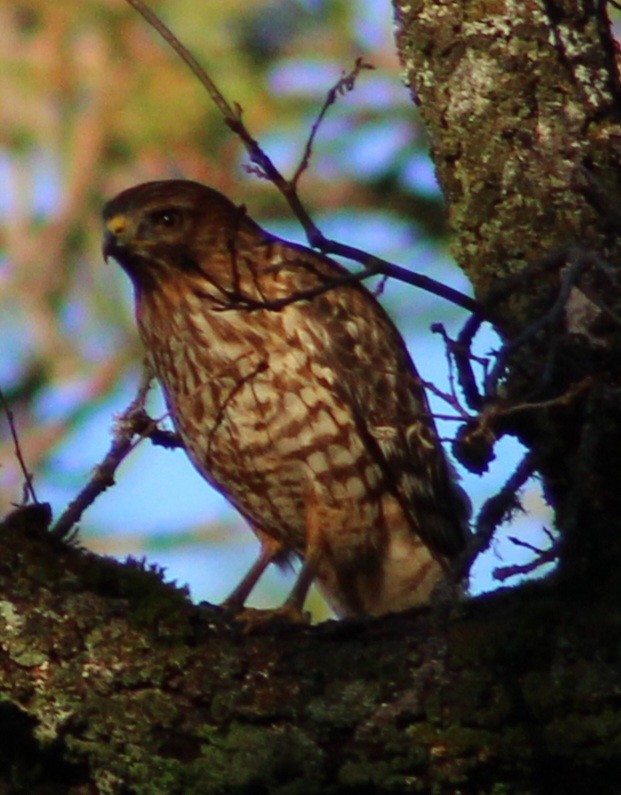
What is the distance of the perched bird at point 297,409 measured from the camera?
483 centimetres

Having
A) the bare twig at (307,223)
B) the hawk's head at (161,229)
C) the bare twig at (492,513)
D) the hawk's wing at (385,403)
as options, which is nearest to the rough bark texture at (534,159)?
the bare twig at (492,513)

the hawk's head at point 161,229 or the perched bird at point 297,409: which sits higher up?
the hawk's head at point 161,229

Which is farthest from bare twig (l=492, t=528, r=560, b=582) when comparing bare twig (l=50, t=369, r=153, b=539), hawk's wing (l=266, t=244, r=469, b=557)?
hawk's wing (l=266, t=244, r=469, b=557)

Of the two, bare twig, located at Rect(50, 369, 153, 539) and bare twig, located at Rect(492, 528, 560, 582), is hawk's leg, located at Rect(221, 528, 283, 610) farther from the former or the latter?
bare twig, located at Rect(492, 528, 560, 582)

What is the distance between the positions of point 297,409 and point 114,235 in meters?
0.85

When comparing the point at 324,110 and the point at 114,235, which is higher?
the point at 114,235

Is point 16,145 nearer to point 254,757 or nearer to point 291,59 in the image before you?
point 291,59

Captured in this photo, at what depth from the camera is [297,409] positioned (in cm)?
480

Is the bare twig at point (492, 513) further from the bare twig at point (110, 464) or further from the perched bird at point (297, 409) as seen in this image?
the perched bird at point (297, 409)

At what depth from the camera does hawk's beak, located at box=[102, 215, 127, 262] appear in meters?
5.17

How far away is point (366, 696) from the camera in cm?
311

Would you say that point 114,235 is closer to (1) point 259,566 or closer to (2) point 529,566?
(1) point 259,566

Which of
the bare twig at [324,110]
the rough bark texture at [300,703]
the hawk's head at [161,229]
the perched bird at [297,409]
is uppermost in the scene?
the hawk's head at [161,229]

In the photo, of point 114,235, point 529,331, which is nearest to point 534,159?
point 529,331
